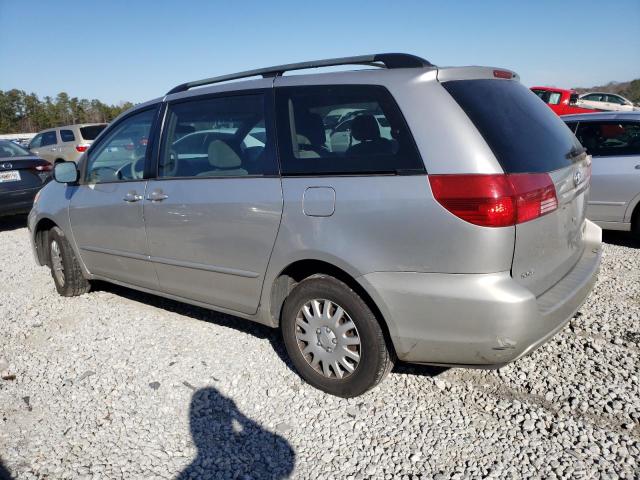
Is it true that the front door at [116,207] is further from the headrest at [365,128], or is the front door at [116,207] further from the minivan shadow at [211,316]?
the headrest at [365,128]

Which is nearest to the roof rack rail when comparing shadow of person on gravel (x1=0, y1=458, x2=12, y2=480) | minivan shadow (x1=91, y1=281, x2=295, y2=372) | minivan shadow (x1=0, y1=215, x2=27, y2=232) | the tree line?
minivan shadow (x1=91, y1=281, x2=295, y2=372)

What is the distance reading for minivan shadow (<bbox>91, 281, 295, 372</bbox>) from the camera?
3.63m

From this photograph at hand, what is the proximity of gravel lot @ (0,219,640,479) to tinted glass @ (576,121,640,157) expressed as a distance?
223cm

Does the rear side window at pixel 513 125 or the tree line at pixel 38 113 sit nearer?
the rear side window at pixel 513 125

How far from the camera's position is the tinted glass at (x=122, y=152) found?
3775 millimetres

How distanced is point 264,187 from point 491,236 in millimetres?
1326

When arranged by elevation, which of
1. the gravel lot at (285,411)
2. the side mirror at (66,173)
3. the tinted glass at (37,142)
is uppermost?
the tinted glass at (37,142)

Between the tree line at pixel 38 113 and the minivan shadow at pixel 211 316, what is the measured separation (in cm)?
5542

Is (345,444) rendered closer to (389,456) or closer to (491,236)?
(389,456)

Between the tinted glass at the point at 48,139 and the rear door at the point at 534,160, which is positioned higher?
the tinted glass at the point at 48,139

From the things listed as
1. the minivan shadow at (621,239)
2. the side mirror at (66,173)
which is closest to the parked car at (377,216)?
the side mirror at (66,173)

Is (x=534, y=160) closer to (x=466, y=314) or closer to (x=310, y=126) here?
(x=466, y=314)

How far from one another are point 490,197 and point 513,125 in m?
0.53

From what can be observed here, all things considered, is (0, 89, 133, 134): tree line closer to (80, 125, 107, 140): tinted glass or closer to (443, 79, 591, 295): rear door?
(80, 125, 107, 140): tinted glass
